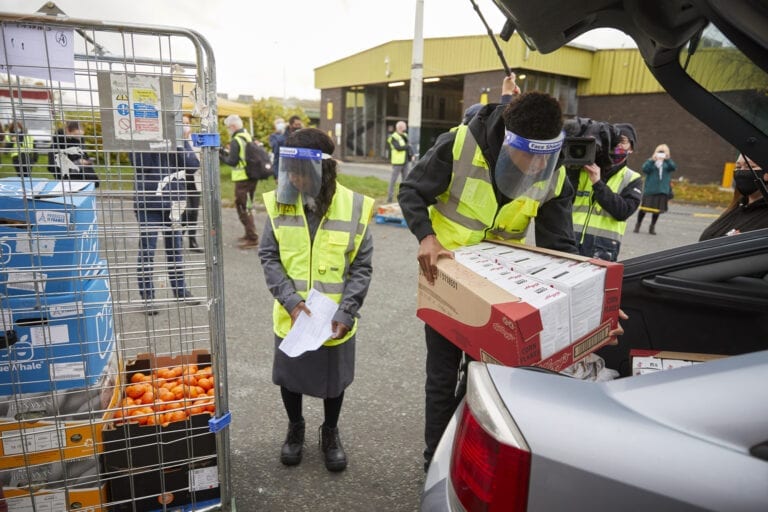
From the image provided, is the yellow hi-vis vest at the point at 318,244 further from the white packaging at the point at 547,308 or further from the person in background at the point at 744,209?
the person in background at the point at 744,209

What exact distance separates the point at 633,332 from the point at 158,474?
2.20 meters

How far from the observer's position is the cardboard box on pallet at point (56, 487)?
195cm

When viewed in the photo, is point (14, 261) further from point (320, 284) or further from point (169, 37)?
point (320, 284)

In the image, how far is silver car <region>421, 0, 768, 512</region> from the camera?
96 cm

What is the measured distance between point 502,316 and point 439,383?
0.94 meters

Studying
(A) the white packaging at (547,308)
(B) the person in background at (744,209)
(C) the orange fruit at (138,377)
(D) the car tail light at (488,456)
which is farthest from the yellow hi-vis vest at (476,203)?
(C) the orange fruit at (138,377)

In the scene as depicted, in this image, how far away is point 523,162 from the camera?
7.03 ft

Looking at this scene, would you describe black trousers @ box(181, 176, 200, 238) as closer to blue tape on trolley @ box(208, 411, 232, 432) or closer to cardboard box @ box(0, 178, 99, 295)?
cardboard box @ box(0, 178, 99, 295)

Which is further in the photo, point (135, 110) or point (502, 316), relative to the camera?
point (135, 110)

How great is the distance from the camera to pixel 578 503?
992 mm

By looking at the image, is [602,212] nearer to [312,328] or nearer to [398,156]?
[312,328]

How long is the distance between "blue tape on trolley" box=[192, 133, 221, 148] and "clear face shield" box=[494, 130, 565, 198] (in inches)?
46.5

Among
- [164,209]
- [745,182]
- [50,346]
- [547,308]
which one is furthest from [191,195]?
[745,182]

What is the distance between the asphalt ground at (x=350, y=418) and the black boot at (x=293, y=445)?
42mm
